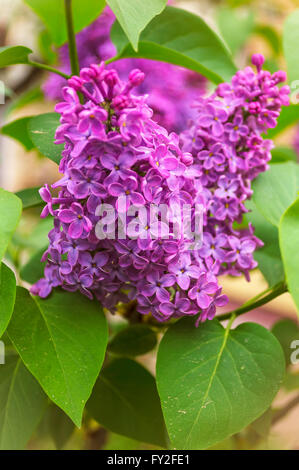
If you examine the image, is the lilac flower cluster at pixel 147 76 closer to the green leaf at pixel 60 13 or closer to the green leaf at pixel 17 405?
the green leaf at pixel 60 13

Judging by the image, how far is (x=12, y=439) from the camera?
0.41 metres

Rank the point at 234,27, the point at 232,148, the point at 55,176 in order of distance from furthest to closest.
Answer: the point at 55,176 < the point at 234,27 < the point at 232,148

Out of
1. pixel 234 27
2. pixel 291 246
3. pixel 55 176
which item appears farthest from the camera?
pixel 55 176

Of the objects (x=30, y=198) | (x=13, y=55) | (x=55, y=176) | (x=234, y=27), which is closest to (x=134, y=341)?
(x=30, y=198)

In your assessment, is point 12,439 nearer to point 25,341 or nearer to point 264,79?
point 25,341

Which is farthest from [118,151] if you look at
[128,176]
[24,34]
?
[24,34]

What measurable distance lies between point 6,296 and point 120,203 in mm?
95

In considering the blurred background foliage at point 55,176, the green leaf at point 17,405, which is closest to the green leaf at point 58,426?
the blurred background foliage at point 55,176

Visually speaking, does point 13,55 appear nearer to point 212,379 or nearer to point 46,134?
point 46,134

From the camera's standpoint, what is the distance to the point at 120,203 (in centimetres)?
31

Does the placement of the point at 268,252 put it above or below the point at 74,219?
below

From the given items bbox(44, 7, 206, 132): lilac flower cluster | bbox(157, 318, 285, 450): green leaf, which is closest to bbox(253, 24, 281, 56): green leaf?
bbox(44, 7, 206, 132): lilac flower cluster

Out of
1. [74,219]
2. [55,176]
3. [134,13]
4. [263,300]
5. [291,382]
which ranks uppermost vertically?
[134,13]
